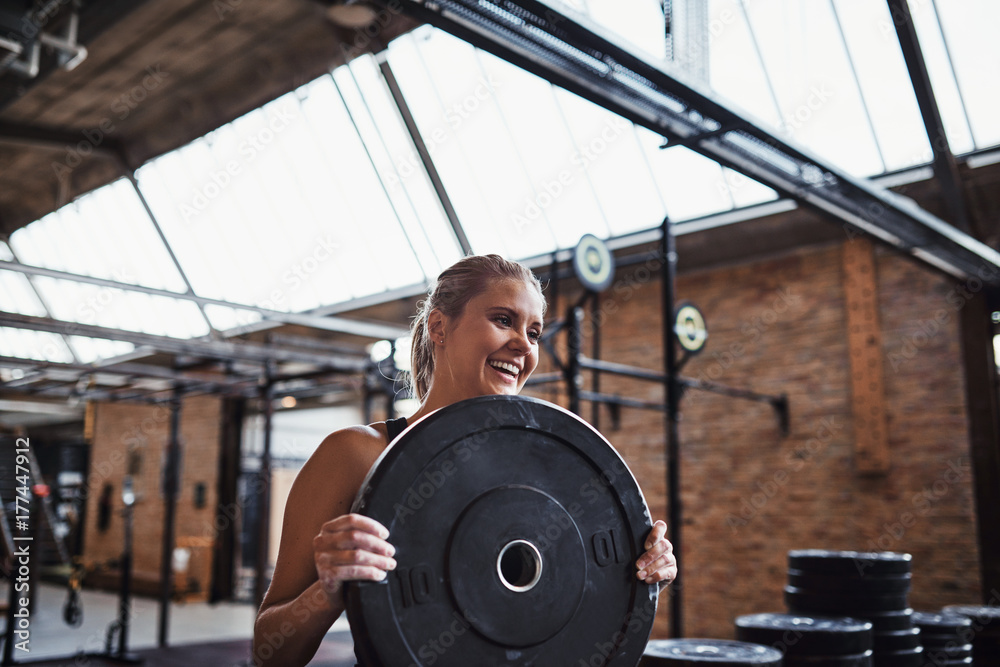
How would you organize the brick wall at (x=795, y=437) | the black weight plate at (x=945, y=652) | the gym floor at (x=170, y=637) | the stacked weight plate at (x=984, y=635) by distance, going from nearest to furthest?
the black weight plate at (x=945, y=652)
the stacked weight plate at (x=984, y=635)
the brick wall at (x=795, y=437)
the gym floor at (x=170, y=637)

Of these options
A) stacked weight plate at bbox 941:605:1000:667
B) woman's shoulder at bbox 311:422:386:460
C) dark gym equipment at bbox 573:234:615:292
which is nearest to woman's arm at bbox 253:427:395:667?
woman's shoulder at bbox 311:422:386:460

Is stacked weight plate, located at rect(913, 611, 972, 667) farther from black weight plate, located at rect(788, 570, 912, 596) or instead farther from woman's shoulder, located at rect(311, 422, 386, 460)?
woman's shoulder, located at rect(311, 422, 386, 460)

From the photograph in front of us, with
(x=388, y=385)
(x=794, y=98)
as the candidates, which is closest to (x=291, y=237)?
(x=388, y=385)

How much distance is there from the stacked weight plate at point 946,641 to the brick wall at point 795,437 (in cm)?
243

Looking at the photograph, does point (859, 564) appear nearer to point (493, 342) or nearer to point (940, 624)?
point (940, 624)

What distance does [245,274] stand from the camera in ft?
31.0

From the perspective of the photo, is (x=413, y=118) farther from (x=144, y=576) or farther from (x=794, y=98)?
(x=144, y=576)

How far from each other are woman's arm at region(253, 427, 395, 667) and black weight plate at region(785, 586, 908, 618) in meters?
2.77

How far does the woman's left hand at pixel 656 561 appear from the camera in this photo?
1.18 meters

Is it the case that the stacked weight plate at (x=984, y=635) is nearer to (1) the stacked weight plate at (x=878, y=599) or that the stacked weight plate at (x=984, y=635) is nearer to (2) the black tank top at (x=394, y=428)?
(1) the stacked weight plate at (x=878, y=599)

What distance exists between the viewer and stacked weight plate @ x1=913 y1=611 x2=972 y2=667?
3.55 metres

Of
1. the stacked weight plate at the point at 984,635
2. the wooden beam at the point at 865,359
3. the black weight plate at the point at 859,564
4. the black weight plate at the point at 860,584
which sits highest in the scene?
the wooden beam at the point at 865,359

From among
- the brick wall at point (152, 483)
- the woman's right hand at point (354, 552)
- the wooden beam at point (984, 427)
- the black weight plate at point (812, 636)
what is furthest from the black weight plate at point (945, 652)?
the brick wall at point (152, 483)

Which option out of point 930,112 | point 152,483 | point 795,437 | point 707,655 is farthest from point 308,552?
point 152,483
